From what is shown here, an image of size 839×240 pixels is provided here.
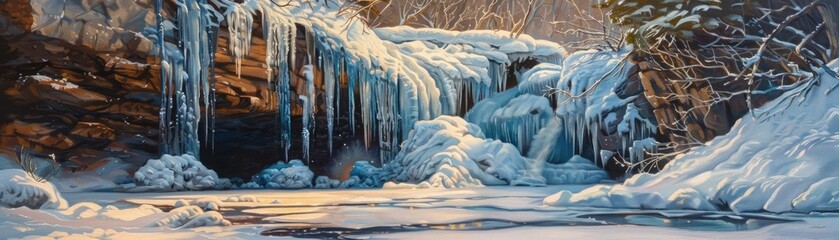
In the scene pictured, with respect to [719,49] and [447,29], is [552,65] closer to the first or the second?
[447,29]

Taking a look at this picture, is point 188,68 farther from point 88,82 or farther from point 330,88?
point 330,88

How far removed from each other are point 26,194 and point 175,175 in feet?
2.44

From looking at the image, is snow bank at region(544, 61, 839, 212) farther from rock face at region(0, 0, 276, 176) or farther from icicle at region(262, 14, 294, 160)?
rock face at region(0, 0, 276, 176)

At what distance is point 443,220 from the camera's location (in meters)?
3.73

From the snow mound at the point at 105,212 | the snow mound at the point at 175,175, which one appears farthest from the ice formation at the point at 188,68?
the snow mound at the point at 105,212

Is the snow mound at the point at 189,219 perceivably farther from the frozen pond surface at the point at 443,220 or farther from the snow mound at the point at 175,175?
the snow mound at the point at 175,175

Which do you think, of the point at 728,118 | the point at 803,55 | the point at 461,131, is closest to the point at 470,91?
the point at 461,131

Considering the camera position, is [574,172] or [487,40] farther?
[487,40]

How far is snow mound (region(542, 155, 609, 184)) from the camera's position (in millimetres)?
4434

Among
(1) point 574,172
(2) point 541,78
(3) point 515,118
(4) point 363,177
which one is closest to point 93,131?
(4) point 363,177

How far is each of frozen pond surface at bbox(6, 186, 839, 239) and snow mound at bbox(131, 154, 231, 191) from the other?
17cm

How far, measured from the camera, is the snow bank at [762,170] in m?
3.80

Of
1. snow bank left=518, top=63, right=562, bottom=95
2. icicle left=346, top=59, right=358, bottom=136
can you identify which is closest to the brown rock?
icicle left=346, top=59, right=358, bottom=136

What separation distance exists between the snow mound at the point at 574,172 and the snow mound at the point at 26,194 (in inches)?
86.2
